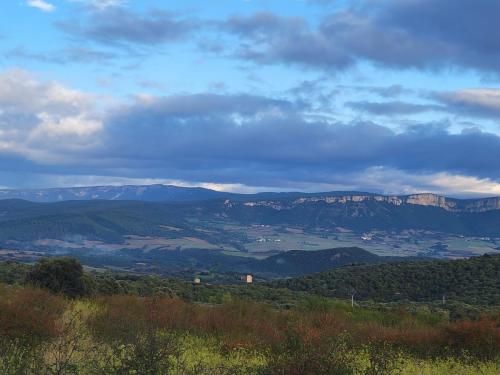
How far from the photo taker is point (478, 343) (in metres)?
21.2

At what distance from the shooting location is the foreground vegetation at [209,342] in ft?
44.8

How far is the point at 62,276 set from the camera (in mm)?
37469

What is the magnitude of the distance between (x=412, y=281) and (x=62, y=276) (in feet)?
163

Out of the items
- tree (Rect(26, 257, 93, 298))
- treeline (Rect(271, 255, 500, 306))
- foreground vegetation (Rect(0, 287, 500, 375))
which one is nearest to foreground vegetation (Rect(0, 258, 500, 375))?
foreground vegetation (Rect(0, 287, 500, 375))

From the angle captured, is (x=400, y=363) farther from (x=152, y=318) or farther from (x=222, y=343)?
(x=152, y=318)

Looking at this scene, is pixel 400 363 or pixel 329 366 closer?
pixel 329 366

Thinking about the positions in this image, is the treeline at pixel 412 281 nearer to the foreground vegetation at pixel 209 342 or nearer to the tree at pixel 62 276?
the tree at pixel 62 276

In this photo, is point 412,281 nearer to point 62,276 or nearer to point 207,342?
point 62,276

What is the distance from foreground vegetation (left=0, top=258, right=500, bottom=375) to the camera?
44.8 ft

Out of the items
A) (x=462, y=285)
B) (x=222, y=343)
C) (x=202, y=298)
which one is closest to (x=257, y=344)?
(x=222, y=343)

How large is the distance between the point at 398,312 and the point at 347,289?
3853cm

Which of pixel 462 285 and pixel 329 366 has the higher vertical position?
pixel 329 366

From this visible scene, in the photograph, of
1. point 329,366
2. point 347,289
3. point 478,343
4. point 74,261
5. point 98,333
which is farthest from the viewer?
point 347,289

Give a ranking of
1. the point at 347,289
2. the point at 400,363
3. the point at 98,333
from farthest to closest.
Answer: the point at 347,289 → the point at 98,333 → the point at 400,363
